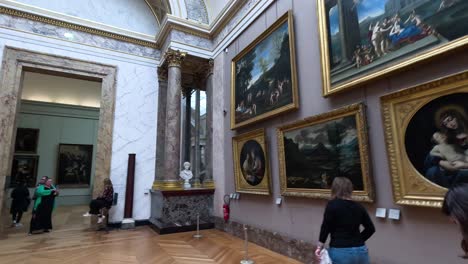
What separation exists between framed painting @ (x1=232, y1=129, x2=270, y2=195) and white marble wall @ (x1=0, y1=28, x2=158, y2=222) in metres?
3.67

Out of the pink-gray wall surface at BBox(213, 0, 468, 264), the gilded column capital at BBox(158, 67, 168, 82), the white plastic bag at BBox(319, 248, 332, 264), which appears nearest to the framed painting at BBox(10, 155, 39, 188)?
the gilded column capital at BBox(158, 67, 168, 82)

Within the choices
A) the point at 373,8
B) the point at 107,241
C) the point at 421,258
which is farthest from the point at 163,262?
the point at 373,8

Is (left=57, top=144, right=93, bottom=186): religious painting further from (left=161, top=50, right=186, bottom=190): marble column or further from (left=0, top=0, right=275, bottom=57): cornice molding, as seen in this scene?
(left=161, top=50, right=186, bottom=190): marble column

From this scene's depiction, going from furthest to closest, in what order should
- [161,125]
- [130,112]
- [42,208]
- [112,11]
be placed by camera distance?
1. [112,11]
2. [161,125]
3. [130,112]
4. [42,208]

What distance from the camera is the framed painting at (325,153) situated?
361cm

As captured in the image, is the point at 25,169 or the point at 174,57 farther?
the point at 25,169

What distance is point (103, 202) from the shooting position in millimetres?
7285

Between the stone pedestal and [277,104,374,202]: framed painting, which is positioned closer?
[277,104,374,202]: framed painting

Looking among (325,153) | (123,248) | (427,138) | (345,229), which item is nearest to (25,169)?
(123,248)

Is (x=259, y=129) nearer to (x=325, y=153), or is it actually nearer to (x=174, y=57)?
(x=325, y=153)

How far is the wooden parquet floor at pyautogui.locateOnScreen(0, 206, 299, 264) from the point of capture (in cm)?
469

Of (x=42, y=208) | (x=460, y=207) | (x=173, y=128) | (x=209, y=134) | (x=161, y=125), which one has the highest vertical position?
(x=161, y=125)

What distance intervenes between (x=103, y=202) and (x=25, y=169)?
911 cm

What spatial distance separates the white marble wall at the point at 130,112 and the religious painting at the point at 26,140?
26.1ft
